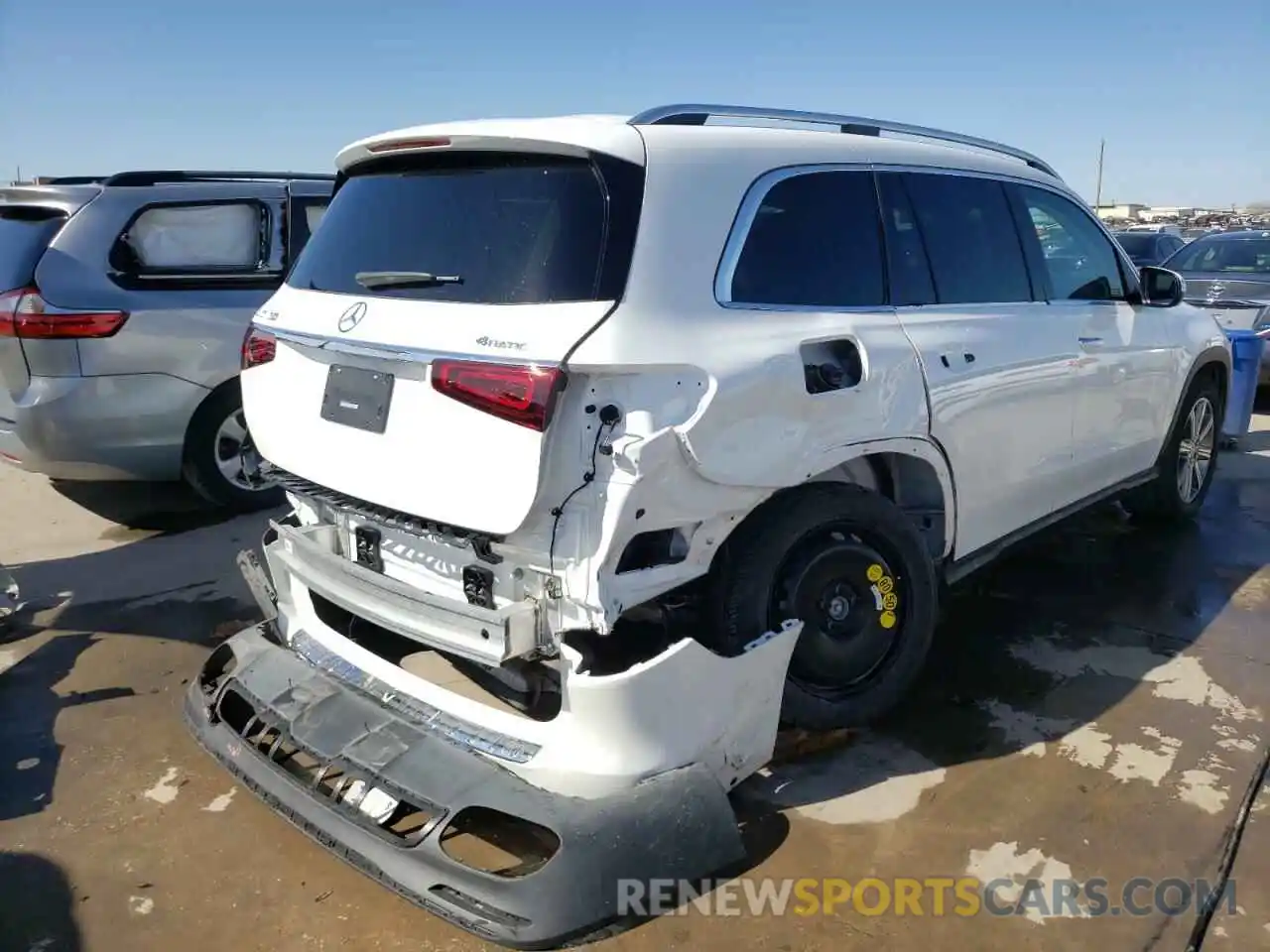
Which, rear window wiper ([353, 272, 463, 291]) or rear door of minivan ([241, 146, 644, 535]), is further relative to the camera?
rear window wiper ([353, 272, 463, 291])

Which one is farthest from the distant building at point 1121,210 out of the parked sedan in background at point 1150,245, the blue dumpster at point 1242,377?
the blue dumpster at point 1242,377

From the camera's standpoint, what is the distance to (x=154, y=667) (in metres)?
4.10

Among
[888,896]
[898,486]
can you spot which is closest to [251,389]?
[898,486]

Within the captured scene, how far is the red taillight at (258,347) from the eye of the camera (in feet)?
10.9

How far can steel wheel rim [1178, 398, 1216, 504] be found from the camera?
5.68 meters

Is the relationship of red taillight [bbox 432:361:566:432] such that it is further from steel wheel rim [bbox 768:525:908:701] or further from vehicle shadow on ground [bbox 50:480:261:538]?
vehicle shadow on ground [bbox 50:480:261:538]

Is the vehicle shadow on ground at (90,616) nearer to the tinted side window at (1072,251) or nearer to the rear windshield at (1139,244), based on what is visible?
the tinted side window at (1072,251)

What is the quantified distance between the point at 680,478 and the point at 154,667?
268 centimetres

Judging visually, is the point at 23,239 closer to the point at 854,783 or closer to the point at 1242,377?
the point at 854,783

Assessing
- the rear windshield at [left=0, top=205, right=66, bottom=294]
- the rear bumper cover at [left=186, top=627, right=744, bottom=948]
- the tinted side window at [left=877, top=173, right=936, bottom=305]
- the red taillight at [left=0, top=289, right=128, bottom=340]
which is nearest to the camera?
the rear bumper cover at [left=186, top=627, right=744, bottom=948]

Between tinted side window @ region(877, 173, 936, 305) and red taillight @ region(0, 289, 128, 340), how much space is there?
13.7 ft

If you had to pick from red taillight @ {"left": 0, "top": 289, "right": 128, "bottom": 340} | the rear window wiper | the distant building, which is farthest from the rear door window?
the distant building

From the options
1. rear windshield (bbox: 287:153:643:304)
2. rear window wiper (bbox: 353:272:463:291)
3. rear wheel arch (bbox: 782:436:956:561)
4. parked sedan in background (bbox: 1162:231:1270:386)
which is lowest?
rear wheel arch (bbox: 782:436:956:561)

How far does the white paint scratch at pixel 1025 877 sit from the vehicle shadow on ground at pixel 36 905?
2.40 m
